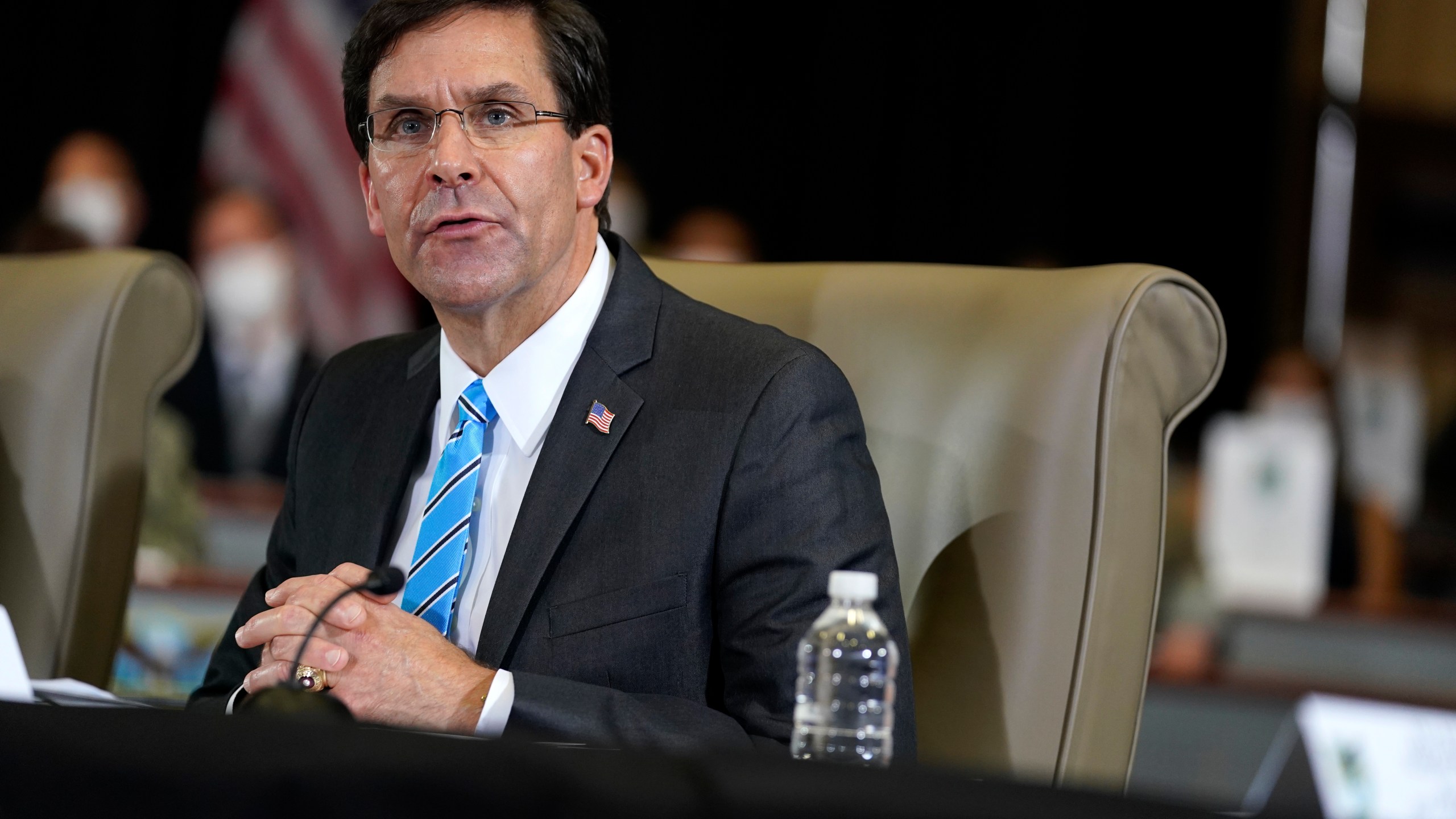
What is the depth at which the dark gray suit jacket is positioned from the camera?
1.30 metres

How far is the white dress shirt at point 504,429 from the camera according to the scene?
1483 millimetres

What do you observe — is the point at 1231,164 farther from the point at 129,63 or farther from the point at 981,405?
the point at 981,405

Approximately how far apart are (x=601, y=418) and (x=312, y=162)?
17.9ft

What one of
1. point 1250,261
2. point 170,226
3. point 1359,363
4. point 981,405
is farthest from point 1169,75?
point 981,405

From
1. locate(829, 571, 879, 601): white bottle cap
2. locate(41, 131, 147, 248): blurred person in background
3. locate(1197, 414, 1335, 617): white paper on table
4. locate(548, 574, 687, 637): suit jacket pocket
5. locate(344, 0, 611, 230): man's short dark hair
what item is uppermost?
locate(41, 131, 147, 248): blurred person in background

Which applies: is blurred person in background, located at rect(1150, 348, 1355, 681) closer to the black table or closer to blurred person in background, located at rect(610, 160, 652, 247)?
blurred person in background, located at rect(610, 160, 652, 247)

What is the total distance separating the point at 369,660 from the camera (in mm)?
1289

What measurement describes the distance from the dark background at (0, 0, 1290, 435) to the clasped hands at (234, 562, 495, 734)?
550 cm

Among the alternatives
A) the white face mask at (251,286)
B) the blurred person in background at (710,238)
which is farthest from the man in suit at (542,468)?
the white face mask at (251,286)

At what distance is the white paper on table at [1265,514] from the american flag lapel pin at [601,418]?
2753 mm

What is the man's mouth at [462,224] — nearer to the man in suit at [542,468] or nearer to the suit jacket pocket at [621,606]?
the man in suit at [542,468]

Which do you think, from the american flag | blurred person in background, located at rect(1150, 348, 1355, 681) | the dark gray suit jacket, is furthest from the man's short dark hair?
the american flag

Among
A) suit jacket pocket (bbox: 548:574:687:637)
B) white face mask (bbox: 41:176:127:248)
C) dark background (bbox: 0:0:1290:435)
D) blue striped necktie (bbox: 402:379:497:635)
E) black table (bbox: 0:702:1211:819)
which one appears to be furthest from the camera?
dark background (bbox: 0:0:1290:435)

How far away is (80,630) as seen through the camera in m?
1.90
